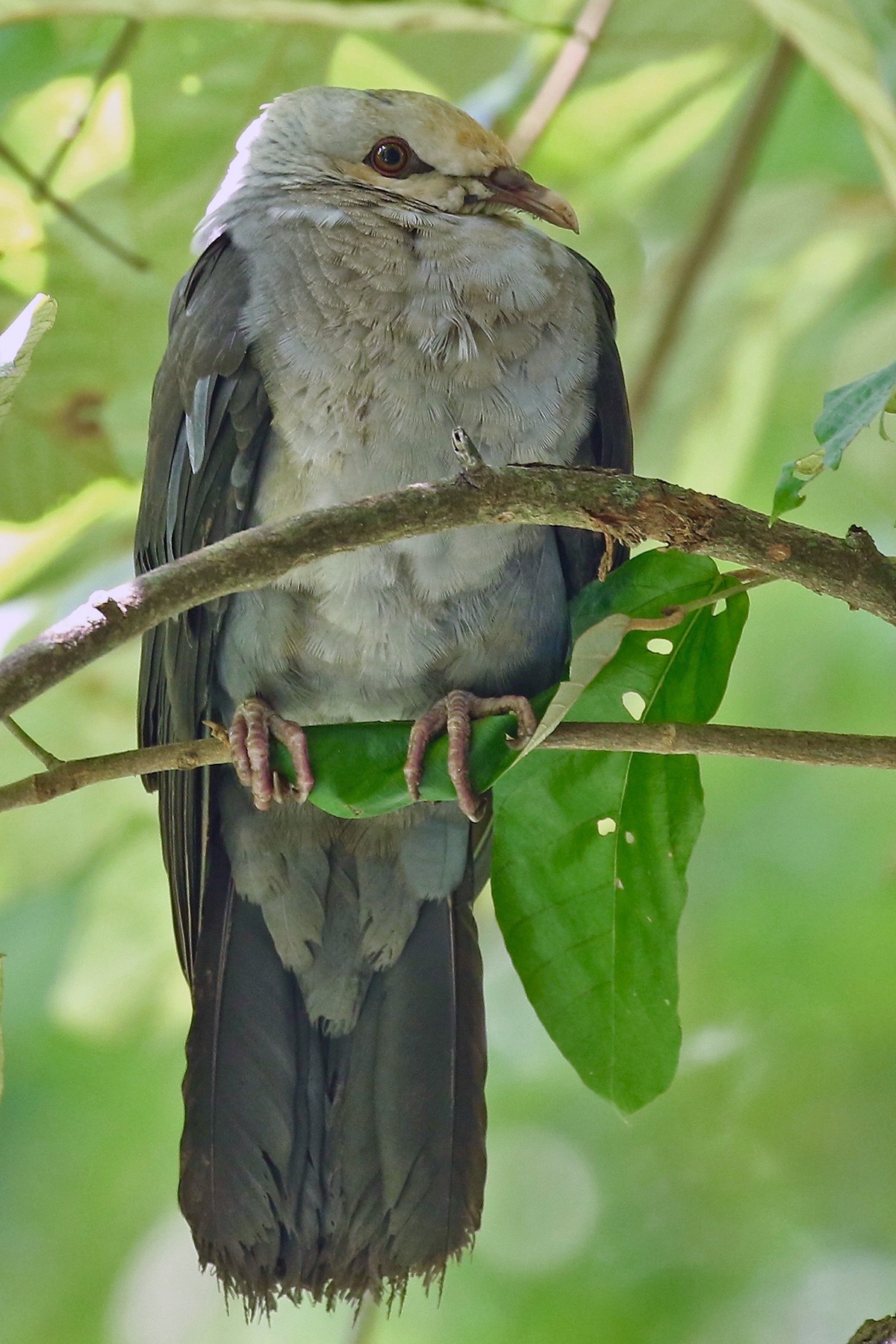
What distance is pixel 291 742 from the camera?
1.68m

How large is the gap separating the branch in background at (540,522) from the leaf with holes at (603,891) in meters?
0.33

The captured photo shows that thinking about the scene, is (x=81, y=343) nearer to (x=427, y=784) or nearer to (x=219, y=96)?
(x=219, y=96)

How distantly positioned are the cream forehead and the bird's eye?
1 centimetres

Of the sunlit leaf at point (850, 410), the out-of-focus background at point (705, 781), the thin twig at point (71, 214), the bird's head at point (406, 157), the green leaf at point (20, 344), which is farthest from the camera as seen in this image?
the out-of-focus background at point (705, 781)

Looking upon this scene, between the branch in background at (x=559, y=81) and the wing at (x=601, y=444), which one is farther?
the branch in background at (x=559, y=81)

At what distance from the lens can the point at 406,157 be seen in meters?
2.23

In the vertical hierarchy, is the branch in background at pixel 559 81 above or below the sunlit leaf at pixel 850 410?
above

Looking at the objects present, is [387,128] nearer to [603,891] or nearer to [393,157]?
[393,157]

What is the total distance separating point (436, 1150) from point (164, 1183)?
4.86ft

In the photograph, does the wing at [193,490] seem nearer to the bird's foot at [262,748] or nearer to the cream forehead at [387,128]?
the bird's foot at [262,748]

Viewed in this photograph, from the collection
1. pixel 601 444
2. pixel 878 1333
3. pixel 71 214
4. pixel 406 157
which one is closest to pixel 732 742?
pixel 878 1333

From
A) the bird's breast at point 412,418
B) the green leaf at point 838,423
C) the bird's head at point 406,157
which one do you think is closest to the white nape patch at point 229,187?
the bird's head at point 406,157

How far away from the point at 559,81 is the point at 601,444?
95cm

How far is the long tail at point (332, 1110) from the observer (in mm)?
1854
